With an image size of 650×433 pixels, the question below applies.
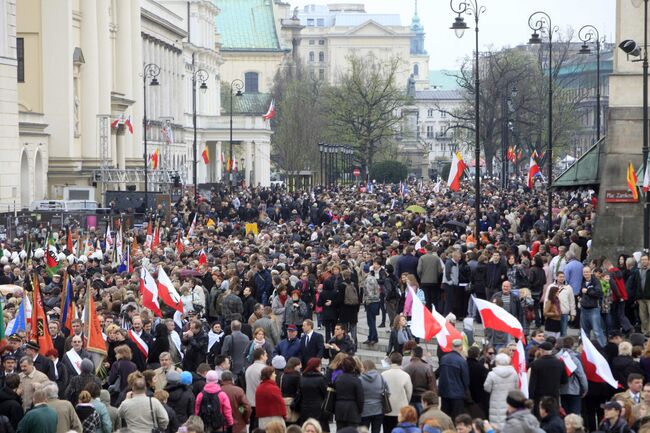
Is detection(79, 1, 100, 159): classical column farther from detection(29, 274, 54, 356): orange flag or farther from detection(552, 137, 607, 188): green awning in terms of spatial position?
detection(29, 274, 54, 356): orange flag

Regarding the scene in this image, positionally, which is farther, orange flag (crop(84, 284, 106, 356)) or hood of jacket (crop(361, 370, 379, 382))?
orange flag (crop(84, 284, 106, 356))

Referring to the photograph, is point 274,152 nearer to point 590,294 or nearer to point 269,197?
point 269,197

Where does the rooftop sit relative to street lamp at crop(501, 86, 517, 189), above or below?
above

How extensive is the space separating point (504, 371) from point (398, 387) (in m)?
1.22

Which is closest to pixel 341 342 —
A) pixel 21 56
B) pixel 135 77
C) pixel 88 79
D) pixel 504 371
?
pixel 504 371

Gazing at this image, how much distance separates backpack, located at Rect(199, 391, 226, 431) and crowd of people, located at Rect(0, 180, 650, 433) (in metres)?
0.02

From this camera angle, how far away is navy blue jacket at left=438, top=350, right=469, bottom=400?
766 inches

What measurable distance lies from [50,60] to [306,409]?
53.4 metres

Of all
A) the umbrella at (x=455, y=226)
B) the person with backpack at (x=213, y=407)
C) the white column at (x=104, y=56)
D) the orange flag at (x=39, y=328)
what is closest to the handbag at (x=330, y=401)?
the person with backpack at (x=213, y=407)

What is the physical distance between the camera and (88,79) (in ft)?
243

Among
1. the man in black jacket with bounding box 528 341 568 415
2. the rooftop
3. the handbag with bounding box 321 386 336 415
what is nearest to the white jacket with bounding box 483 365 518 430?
the man in black jacket with bounding box 528 341 568 415

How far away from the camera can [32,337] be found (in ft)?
72.7

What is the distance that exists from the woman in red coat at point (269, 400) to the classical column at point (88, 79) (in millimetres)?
55975

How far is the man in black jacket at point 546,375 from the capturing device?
758 inches
